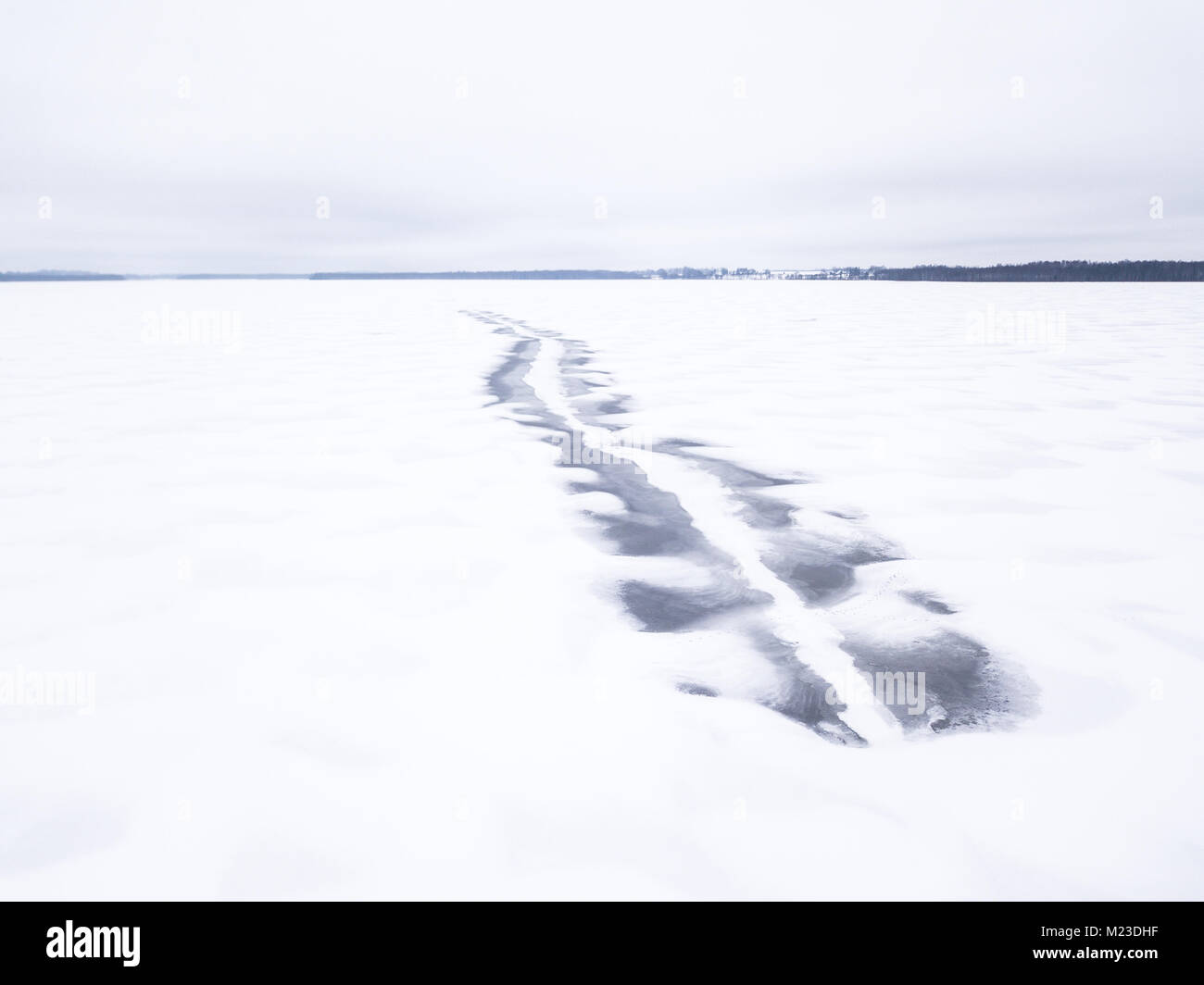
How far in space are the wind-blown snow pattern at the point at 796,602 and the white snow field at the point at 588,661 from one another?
0.07ft

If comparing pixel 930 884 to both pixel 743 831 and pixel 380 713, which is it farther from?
pixel 380 713

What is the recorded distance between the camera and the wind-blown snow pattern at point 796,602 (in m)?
2.27

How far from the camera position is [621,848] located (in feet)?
5.61

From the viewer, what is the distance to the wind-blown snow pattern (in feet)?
7.46

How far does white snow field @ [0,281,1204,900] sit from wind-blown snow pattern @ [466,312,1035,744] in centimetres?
2

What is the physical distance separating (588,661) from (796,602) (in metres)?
0.92

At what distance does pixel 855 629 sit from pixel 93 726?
2338 mm
